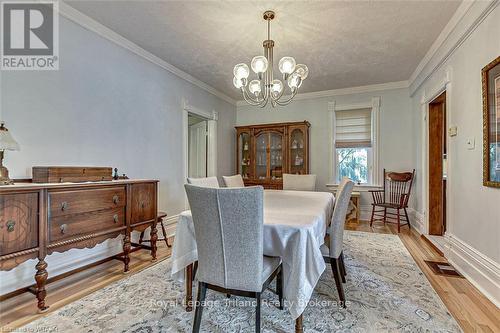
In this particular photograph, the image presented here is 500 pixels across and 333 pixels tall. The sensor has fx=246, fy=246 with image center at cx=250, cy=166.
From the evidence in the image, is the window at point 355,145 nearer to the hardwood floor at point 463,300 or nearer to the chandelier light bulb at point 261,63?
the hardwood floor at point 463,300

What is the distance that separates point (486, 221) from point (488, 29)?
5.21ft

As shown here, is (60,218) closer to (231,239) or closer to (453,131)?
(231,239)

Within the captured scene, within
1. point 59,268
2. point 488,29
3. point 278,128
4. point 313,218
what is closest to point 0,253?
point 59,268

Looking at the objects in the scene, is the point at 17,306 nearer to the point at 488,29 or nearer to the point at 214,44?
the point at 214,44

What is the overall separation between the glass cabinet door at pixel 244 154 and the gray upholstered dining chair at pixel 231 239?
3.91m

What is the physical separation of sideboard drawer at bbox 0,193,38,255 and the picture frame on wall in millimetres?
3427

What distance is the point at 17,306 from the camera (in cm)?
183

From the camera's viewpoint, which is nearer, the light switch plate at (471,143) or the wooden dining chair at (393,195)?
the light switch plate at (471,143)

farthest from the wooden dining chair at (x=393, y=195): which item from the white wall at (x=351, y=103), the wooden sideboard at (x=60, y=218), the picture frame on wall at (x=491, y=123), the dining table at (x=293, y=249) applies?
the wooden sideboard at (x=60, y=218)

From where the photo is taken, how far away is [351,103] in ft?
15.8

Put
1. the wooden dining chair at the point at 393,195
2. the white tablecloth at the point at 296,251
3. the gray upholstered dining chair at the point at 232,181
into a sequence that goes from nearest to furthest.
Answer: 1. the white tablecloth at the point at 296,251
2. the gray upholstered dining chair at the point at 232,181
3. the wooden dining chair at the point at 393,195

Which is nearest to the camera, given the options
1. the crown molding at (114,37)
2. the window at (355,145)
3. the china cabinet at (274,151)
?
the crown molding at (114,37)

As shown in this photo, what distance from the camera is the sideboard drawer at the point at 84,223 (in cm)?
188

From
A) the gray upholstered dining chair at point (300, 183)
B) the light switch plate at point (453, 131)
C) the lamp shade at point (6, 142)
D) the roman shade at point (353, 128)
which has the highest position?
the roman shade at point (353, 128)
